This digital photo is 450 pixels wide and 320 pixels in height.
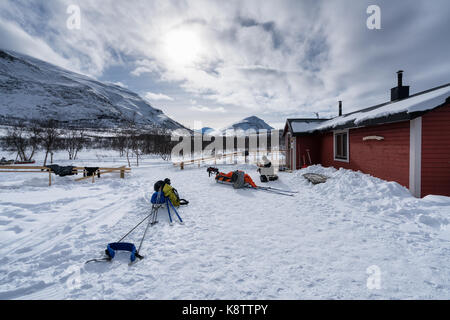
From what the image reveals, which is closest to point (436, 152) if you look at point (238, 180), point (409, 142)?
point (409, 142)

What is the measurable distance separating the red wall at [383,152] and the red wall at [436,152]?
406 millimetres

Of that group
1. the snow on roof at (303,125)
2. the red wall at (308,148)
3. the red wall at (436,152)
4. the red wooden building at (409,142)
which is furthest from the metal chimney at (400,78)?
the red wall at (308,148)

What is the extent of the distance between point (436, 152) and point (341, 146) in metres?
4.27

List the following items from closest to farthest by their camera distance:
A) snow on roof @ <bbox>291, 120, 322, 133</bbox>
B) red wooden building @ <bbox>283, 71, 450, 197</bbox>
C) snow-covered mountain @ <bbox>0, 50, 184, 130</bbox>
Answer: red wooden building @ <bbox>283, 71, 450, 197</bbox> → snow on roof @ <bbox>291, 120, 322, 133</bbox> → snow-covered mountain @ <bbox>0, 50, 184, 130</bbox>

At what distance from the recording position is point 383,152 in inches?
270

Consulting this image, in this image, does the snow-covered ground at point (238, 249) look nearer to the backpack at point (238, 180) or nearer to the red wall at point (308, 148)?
the backpack at point (238, 180)

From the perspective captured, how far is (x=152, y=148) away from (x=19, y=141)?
52.7 feet

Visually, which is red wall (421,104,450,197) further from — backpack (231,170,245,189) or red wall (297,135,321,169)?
red wall (297,135,321,169)

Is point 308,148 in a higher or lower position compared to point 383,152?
higher

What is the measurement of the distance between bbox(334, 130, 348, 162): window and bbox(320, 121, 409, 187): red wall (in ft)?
1.49

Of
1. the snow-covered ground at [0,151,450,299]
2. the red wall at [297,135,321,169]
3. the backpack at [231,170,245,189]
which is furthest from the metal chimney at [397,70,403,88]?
the backpack at [231,170,245,189]

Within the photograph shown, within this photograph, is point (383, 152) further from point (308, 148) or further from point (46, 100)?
point (46, 100)

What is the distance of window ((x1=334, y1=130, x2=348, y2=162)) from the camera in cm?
934
